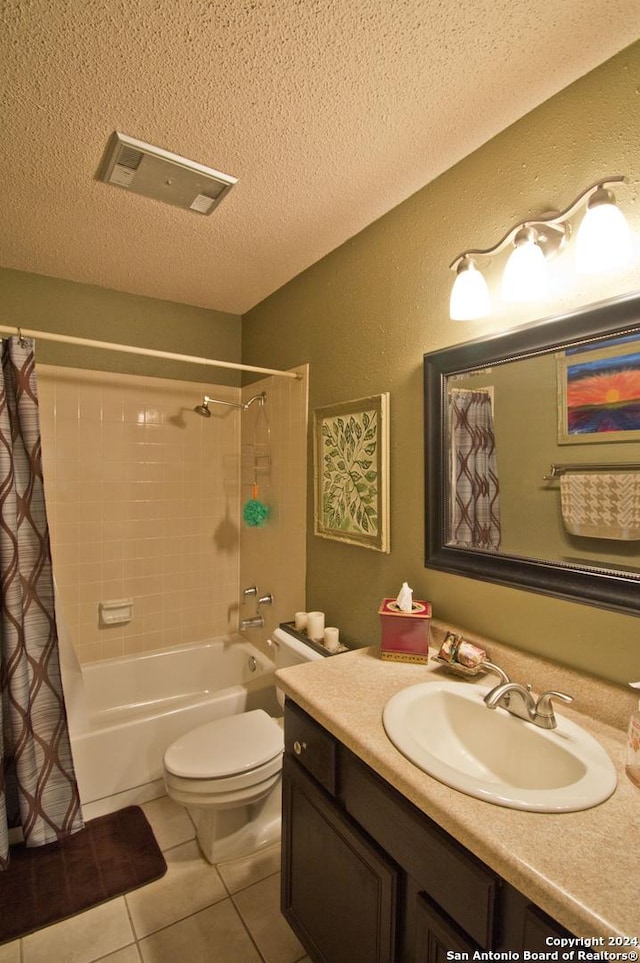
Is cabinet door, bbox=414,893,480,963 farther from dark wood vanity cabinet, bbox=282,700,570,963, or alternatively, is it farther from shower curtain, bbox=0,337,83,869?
shower curtain, bbox=0,337,83,869

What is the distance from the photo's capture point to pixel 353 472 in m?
1.79

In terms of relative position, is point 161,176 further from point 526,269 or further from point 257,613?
point 257,613

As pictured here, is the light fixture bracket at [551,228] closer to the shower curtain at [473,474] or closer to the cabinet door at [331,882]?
the shower curtain at [473,474]

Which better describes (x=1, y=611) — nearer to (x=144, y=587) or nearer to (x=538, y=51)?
(x=144, y=587)

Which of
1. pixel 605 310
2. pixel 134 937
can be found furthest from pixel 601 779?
pixel 134 937

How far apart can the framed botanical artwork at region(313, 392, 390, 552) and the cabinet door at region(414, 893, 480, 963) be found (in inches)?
38.5

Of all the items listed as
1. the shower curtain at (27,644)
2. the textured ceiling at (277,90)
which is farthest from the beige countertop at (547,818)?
the textured ceiling at (277,90)

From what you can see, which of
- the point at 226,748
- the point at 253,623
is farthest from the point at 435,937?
the point at 253,623

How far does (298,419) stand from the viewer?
2.19 meters

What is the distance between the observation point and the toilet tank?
5.82ft

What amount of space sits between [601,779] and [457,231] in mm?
1423

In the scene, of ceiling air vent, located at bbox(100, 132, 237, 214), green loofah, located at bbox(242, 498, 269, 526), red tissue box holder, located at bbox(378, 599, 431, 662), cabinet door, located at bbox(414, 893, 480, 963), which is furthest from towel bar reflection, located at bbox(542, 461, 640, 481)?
green loofah, located at bbox(242, 498, 269, 526)

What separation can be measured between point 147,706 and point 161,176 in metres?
2.36

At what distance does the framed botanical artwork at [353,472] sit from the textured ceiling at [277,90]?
736 millimetres
